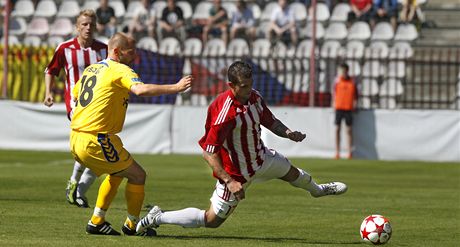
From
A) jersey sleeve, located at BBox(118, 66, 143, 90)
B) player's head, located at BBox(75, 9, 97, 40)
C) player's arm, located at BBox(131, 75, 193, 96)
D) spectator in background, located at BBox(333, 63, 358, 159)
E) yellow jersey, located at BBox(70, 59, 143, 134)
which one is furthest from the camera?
spectator in background, located at BBox(333, 63, 358, 159)

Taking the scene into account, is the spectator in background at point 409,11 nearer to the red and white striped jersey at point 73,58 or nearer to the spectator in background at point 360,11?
the spectator in background at point 360,11

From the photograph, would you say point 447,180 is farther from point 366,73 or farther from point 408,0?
point 408,0

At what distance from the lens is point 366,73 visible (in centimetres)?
2592

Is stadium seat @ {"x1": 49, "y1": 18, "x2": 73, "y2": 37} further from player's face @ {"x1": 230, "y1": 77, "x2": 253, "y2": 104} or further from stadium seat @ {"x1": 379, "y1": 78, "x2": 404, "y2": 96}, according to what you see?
player's face @ {"x1": 230, "y1": 77, "x2": 253, "y2": 104}

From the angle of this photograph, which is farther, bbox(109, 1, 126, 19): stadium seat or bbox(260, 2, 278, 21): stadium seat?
bbox(109, 1, 126, 19): stadium seat

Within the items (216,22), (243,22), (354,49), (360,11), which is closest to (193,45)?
(216,22)

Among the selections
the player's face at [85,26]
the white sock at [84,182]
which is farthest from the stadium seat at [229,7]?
the white sock at [84,182]

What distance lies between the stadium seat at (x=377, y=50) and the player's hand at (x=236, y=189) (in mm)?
15574

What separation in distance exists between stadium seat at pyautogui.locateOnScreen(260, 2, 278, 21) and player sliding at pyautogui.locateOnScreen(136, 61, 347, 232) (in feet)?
60.5

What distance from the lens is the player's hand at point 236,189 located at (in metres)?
10.3

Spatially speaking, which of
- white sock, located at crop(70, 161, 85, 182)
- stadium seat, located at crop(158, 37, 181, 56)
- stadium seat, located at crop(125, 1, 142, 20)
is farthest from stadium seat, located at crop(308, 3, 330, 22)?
white sock, located at crop(70, 161, 85, 182)

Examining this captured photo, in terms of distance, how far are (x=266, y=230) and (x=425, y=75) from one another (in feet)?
50.8

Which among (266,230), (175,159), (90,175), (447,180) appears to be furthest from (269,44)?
(266,230)

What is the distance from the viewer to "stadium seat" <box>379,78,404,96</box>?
25.9m
